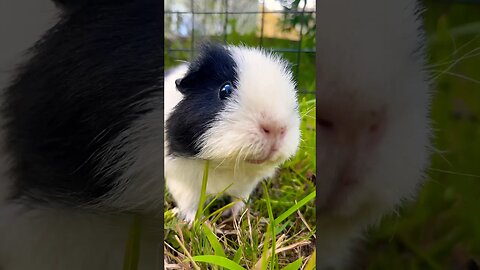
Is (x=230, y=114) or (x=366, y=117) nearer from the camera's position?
(x=366, y=117)

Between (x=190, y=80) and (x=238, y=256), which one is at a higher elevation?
(x=190, y=80)

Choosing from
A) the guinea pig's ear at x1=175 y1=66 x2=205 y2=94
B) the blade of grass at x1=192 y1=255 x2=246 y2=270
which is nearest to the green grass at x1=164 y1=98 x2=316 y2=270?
the blade of grass at x1=192 y1=255 x2=246 y2=270

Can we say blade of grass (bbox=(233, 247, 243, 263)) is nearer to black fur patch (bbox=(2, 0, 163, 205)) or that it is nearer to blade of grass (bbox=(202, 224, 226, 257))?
blade of grass (bbox=(202, 224, 226, 257))

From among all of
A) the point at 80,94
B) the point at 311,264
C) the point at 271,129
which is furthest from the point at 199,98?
the point at 311,264

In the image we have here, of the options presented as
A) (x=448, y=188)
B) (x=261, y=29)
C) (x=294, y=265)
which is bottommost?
(x=294, y=265)

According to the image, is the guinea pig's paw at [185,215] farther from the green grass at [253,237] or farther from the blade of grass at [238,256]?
the blade of grass at [238,256]

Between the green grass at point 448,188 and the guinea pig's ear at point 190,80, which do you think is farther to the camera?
Answer: the guinea pig's ear at point 190,80

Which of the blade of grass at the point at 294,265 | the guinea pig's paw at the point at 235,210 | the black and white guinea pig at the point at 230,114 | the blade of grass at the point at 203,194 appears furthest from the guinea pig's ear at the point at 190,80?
the blade of grass at the point at 294,265

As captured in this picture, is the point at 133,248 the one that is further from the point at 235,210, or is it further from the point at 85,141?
the point at 235,210
